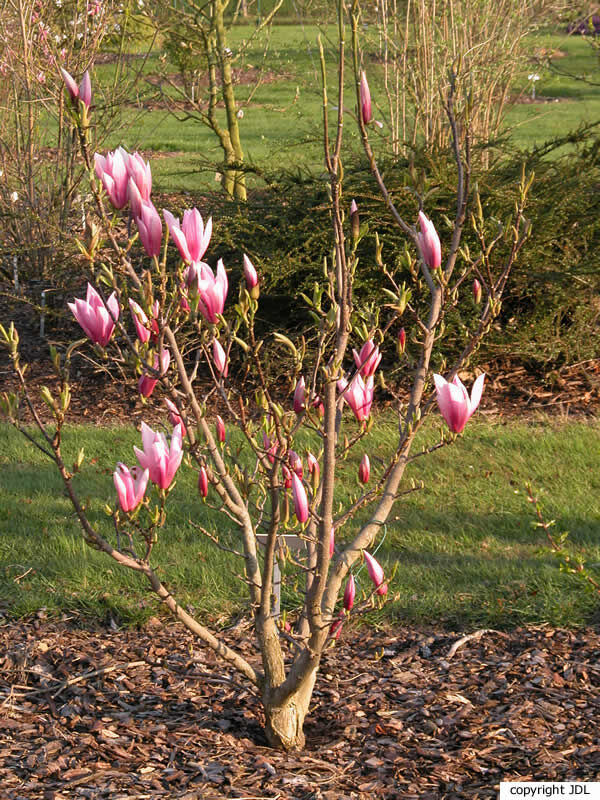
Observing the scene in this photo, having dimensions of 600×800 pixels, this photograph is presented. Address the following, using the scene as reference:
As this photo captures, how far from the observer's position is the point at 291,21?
93.9 feet

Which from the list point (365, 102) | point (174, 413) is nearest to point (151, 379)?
point (174, 413)

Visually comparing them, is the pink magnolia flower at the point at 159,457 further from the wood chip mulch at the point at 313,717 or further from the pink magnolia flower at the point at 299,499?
the wood chip mulch at the point at 313,717

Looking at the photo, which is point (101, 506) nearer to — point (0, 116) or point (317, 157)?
point (0, 116)

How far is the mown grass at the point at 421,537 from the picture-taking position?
373 centimetres

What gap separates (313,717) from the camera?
3020mm

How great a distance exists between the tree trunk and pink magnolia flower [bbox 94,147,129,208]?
142cm

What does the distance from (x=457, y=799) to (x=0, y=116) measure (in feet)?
22.6

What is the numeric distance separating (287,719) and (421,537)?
1.74 metres

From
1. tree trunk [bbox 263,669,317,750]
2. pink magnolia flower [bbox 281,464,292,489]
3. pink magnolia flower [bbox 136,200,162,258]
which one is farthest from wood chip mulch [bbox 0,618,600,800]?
pink magnolia flower [bbox 136,200,162,258]

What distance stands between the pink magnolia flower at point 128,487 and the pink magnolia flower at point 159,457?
3 centimetres

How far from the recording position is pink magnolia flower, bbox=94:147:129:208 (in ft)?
7.04

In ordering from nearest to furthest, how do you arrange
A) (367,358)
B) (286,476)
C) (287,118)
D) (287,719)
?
(367,358) → (286,476) → (287,719) → (287,118)

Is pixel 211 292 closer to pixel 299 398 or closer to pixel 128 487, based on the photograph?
pixel 299 398

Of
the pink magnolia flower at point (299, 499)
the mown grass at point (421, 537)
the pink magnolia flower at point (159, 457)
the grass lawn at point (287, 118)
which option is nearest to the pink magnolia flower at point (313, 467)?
the pink magnolia flower at point (299, 499)
